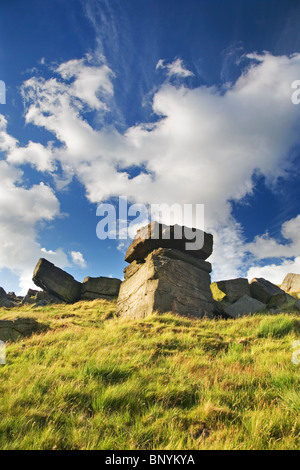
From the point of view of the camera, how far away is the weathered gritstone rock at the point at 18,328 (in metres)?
9.51

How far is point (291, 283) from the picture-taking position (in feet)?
94.0

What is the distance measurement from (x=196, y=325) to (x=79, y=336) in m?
5.12

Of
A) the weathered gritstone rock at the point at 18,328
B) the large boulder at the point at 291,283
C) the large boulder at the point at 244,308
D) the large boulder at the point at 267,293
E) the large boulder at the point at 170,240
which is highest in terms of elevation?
the large boulder at the point at 170,240

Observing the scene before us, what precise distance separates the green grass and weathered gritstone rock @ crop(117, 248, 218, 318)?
18.2 feet

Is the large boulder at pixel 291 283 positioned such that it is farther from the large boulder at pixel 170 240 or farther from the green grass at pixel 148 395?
the green grass at pixel 148 395

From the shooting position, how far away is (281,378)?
5211 mm

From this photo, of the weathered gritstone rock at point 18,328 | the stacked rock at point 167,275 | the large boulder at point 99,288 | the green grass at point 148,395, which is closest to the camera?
the green grass at point 148,395

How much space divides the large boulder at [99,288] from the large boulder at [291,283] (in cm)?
1913

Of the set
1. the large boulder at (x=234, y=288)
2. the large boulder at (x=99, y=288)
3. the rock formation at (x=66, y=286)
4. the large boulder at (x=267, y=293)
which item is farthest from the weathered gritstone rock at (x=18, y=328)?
the large boulder at (x=267, y=293)

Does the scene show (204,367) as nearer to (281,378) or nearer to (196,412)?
(281,378)

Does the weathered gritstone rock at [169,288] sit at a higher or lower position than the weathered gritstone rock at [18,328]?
higher

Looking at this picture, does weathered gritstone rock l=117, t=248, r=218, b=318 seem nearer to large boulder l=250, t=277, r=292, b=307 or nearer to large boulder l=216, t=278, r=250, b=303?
large boulder l=216, t=278, r=250, b=303

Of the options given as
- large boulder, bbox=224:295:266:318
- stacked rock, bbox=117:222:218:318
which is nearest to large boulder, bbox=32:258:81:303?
stacked rock, bbox=117:222:218:318

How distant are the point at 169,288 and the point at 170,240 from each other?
392 centimetres
